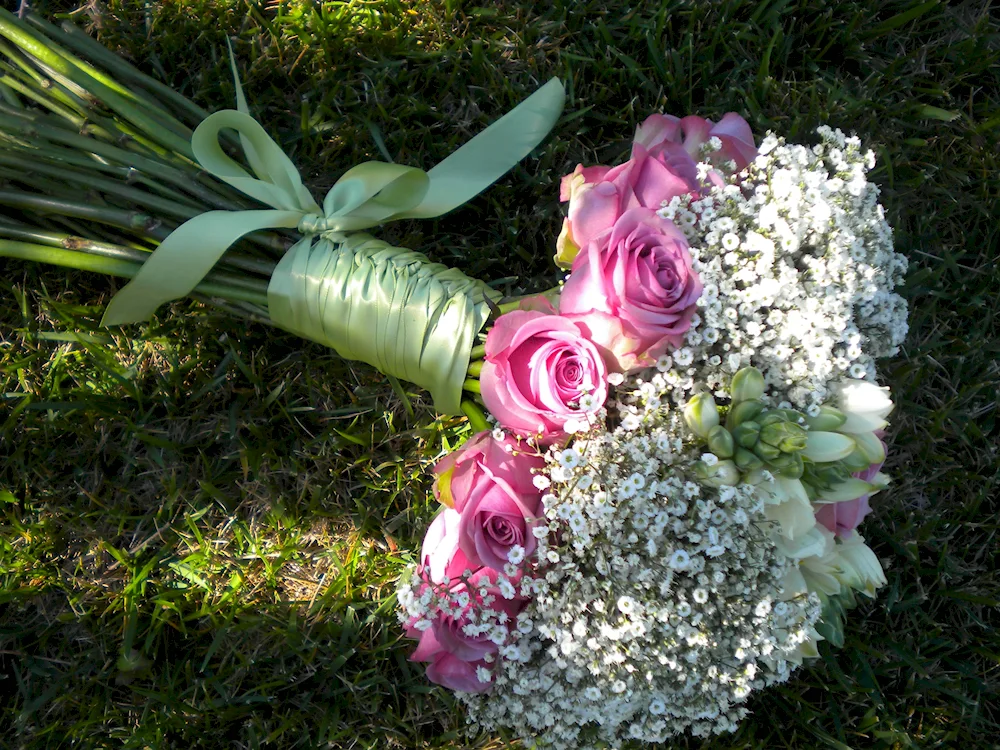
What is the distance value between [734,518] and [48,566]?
128 cm

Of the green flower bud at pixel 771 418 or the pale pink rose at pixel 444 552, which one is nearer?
the green flower bud at pixel 771 418

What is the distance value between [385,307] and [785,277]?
1.98ft

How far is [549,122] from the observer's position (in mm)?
1473

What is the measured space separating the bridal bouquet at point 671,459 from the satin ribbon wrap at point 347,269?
0.64ft

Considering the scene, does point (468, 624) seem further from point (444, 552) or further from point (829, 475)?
point (829, 475)

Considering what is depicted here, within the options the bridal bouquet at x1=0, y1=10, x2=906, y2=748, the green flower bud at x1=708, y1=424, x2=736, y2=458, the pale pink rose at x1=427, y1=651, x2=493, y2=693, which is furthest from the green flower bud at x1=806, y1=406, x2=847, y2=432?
the pale pink rose at x1=427, y1=651, x2=493, y2=693

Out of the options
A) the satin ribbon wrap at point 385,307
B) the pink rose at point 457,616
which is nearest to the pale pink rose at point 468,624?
the pink rose at point 457,616

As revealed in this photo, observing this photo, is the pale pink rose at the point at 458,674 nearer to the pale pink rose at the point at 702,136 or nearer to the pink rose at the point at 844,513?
the pink rose at the point at 844,513

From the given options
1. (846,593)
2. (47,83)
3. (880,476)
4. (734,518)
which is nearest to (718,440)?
(734,518)

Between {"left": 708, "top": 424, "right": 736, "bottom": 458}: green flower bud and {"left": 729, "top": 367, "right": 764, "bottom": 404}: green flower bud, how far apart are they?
50 mm

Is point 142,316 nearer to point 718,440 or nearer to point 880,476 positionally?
point 718,440

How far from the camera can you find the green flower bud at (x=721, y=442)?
1.01m

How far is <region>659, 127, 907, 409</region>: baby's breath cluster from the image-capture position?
1.06 meters

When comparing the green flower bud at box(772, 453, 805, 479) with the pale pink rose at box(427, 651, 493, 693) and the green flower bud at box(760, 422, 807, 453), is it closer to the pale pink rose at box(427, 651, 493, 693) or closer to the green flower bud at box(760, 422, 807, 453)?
the green flower bud at box(760, 422, 807, 453)
